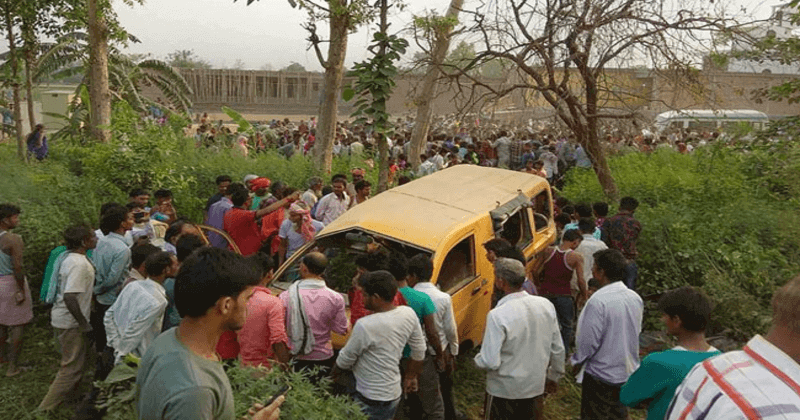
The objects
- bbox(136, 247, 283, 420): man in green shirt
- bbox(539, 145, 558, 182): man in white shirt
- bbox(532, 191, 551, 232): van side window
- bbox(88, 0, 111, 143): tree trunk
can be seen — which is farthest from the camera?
bbox(539, 145, 558, 182): man in white shirt

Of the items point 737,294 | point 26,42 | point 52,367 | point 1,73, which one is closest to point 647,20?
point 737,294

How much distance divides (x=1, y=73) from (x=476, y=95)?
44.7 ft

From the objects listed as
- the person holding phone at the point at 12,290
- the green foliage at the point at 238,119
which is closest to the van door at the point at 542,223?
the person holding phone at the point at 12,290

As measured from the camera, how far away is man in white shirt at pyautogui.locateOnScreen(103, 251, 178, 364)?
456 centimetres

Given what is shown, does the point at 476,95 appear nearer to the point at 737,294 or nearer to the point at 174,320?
the point at 737,294

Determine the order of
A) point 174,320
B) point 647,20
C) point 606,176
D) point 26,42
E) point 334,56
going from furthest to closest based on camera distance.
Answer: point 26,42 < point 334,56 < point 606,176 < point 647,20 < point 174,320

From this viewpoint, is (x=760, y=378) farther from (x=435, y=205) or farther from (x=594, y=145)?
(x=594, y=145)

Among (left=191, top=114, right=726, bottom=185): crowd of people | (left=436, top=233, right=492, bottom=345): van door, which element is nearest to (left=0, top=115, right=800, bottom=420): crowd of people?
(left=436, top=233, right=492, bottom=345): van door

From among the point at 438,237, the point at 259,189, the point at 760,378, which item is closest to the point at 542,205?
the point at 438,237

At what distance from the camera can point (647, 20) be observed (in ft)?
33.3

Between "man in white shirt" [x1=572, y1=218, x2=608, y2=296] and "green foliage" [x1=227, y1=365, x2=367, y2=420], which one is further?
"man in white shirt" [x1=572, y1=218, x2=608, y2=296]

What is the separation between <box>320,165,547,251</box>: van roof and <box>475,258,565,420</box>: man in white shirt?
1371mm

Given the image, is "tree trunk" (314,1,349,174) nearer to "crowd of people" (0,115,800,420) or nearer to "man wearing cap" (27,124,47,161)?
"crowd of people" (0,115,800,420)

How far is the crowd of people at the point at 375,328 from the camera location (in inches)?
87.2
